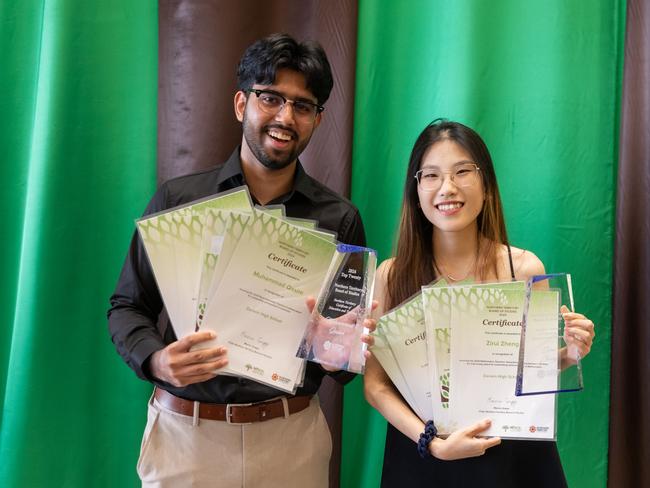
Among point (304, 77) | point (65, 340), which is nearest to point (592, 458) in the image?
point (304, 77)

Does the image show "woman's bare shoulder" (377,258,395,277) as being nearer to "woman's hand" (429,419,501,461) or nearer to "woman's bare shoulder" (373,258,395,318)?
"woman's bare shoulder" (373,258,395,318)

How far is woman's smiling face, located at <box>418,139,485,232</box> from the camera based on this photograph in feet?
3.91

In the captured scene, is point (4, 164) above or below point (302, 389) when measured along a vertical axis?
above

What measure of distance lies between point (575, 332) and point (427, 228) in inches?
15.5

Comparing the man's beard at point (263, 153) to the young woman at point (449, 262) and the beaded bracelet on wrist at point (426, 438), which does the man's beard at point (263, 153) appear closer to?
the young woman at point (449, 262)

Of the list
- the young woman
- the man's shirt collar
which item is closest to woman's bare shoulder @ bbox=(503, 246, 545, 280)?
the young woman

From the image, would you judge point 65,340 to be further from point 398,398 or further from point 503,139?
point 503,139

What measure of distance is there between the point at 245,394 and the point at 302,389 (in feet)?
0.40

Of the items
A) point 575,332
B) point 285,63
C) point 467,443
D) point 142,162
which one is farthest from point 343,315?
point 142,162

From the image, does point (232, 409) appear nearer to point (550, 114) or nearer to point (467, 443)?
point (467, 443)

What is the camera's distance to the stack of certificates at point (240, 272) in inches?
39.6

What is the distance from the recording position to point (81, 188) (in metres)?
1.64

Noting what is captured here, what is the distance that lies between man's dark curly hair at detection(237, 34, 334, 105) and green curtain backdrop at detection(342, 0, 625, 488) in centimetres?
41

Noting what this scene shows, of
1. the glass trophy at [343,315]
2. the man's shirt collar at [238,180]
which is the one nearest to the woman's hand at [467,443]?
the glass trophy at [343,315]
